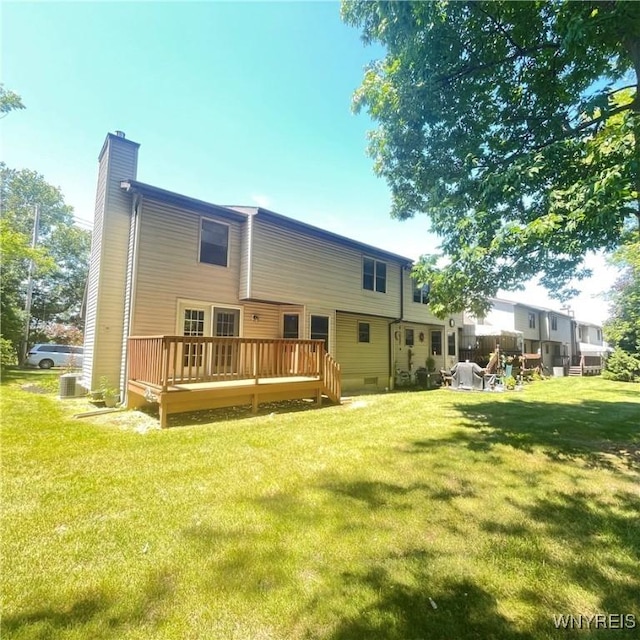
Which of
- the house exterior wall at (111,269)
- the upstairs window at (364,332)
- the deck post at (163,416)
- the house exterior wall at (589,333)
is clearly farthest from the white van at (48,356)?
the house exterior wall at (589,333)

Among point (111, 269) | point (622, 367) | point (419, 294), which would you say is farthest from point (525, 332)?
point (111, 269)

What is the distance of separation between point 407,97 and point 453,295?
4445 mm

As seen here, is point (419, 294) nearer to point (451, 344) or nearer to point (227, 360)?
point (451, 344)

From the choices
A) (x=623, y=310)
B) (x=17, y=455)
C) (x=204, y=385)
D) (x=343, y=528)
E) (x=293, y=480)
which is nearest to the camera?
(x=343, y=528)

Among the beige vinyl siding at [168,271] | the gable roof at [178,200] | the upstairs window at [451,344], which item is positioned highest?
the gable roof at [178,200]

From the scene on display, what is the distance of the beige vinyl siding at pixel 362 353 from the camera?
13.6 metres

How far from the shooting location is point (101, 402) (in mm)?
8695

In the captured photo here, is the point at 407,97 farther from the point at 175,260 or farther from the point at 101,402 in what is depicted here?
the point at 101,402

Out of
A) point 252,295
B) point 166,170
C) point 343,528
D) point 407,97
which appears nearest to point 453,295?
point 407,97

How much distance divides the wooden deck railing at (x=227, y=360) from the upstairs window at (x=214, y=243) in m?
2.95

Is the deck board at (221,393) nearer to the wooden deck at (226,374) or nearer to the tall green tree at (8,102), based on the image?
the wooden deck at (226,374)

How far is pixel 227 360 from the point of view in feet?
28.1

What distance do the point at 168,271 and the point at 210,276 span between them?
1.22m

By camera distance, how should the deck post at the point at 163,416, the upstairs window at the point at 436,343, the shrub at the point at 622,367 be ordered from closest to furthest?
the deck post at the point at 163,416
the upstairs window at the point at 436,343
the shrub at the point at 622,367
